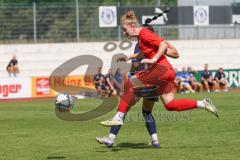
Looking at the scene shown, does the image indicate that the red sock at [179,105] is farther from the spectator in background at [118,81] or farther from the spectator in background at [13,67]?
the spectator in background at [13,67]

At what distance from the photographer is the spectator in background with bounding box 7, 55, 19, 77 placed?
34656mm

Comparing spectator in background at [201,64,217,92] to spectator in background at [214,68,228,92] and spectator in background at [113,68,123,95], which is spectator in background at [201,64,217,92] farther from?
spectator in background at [113,68,123,95]

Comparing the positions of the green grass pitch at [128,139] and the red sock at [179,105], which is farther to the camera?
the red sock at [179,105]

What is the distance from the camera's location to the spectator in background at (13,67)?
34.7 metres

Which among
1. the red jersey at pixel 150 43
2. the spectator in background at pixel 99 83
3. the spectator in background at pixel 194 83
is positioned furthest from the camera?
the spectator in background at pixel 194 83

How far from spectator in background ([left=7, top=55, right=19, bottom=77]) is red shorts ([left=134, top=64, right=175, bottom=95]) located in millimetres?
24417

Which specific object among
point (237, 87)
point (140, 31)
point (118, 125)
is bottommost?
point (237, 87)

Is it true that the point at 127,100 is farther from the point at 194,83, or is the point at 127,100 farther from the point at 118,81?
the point at 194,83

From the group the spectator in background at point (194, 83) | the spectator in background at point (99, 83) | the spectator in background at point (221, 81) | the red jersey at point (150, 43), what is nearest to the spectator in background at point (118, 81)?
the spectator in background at point (99, 83)

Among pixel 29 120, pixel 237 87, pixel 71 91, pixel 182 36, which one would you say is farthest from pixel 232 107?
pixel 182 36

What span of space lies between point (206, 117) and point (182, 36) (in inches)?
940

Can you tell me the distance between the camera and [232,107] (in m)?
21.0

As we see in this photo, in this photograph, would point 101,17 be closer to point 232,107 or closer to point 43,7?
point 43,7

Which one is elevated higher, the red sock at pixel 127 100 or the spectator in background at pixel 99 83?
the red sock at pixel 127 100
